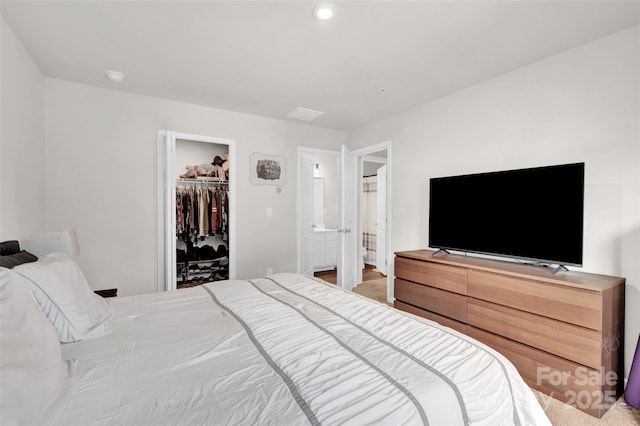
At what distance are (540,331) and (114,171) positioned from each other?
4048mm

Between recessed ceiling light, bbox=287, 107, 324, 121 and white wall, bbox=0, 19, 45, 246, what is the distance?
2.44 m

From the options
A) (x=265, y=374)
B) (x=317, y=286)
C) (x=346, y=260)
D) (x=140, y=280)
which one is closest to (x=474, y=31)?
(x=317, y=286)

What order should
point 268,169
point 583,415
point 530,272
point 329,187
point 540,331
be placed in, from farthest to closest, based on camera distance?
point 329,187
point 268,169
point 530,272
point 540,331
point 583,415

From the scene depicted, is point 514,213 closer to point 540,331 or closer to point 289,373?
point 540,331

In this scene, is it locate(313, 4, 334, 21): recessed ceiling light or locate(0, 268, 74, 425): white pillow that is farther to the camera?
locate(313, 4, 334, 21): recessed ceiling light

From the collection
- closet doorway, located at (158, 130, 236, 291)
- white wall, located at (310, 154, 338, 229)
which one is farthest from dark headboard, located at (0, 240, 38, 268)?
white wall, located at (310, 154, 338, 229)

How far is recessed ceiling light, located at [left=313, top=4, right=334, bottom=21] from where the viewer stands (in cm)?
181

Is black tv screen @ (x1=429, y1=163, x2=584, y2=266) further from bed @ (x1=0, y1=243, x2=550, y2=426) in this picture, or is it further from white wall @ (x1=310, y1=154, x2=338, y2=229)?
white wall @ (x1=310, y1=154, x2=338, y2=229)

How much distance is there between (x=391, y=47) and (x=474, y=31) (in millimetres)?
565

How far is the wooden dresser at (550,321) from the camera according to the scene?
5.88 ft

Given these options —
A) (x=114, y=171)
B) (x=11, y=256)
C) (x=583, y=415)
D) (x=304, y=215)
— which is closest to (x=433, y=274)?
(x=583, y=415)

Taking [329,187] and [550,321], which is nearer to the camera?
[550,321]

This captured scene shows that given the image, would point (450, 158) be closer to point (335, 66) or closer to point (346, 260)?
point (335, 66)

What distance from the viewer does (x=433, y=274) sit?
9.00 ft
